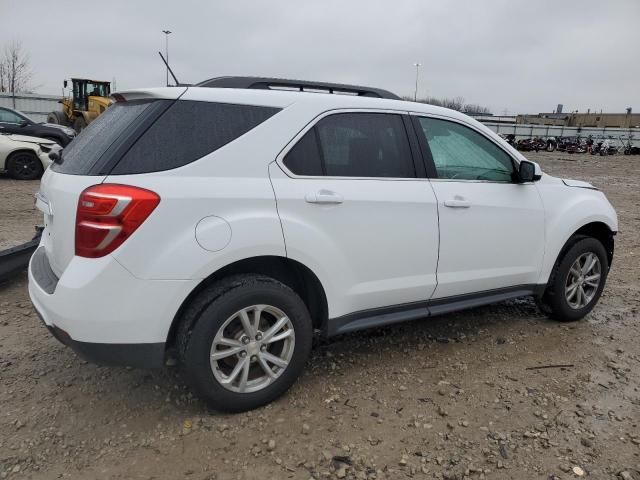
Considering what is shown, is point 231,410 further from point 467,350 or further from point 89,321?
point 467,350

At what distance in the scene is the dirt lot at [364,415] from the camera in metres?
2.51

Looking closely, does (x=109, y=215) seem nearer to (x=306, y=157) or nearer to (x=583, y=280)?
(x=306, y=157)

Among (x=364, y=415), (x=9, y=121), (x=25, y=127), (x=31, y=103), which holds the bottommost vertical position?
(x=364, y=415)

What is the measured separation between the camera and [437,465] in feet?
8.34

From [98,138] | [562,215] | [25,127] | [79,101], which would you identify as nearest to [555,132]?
[79,101]

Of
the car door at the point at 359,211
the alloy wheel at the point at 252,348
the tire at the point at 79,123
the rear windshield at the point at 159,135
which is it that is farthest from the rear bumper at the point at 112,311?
the tire at the point at 79,123

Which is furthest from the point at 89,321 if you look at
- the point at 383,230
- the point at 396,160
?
the point at 396,160

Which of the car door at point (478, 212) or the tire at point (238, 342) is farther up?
the car door at point (478, 212)

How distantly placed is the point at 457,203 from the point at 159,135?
1.95 m

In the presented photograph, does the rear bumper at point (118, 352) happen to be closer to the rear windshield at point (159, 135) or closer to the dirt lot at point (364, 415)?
the dirt lot at point (364, 415)

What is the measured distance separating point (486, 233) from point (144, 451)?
101 inches

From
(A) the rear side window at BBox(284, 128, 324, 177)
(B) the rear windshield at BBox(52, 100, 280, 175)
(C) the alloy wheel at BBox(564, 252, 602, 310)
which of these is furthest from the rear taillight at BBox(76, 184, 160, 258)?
(C) the alloy wheel at BBox(564, 252, 602, 310)

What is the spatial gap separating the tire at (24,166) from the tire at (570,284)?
1131 centimetres

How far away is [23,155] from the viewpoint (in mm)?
11430
